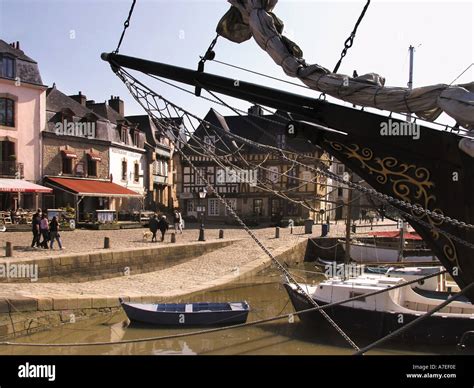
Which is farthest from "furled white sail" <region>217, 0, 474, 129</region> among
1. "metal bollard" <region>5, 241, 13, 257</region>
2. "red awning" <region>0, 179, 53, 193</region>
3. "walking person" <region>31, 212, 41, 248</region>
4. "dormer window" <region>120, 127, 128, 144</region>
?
"dormer window" <region>120, 127, 128, 144</region>

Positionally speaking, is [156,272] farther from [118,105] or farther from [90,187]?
[118,105]

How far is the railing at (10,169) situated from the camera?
2353 cm

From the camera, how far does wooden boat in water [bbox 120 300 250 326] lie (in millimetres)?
10789

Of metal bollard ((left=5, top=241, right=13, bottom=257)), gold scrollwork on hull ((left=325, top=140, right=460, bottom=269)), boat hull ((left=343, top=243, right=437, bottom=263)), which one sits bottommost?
boat hull ((left=343, top=243, right=437, bottom=263))

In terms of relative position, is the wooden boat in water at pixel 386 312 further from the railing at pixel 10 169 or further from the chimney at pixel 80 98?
the chimney at pixel 80 98

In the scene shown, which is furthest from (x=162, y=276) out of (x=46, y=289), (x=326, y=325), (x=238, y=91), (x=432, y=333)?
(x=238, y=91)

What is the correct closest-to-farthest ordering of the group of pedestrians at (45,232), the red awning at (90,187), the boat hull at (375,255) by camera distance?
the group of pedestrians at (45,232) < the boat hull at (375,255) < the red awning at (90,187)

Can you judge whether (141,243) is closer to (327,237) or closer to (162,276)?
(162,276)

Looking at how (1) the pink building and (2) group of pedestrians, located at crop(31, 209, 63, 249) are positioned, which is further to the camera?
(1) the pink building

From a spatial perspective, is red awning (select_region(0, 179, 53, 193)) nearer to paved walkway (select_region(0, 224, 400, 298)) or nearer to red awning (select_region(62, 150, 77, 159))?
red awning (select_region(62, 150, 77, 159))

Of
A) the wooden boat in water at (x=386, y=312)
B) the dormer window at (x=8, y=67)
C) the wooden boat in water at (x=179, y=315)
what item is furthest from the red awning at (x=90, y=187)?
the wooden boat in water at (x=386, y=312)

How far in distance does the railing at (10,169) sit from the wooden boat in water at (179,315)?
15337mm

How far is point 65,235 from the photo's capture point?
66.4 ft

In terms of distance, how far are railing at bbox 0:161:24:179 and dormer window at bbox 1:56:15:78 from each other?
163 inches
